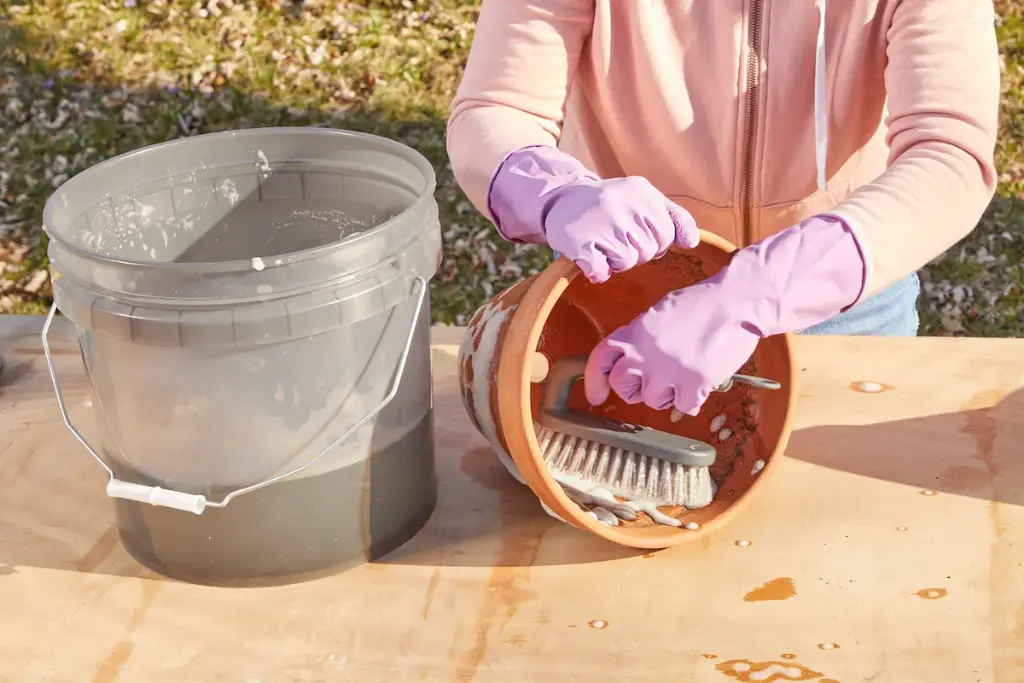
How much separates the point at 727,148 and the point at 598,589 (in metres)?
0.54

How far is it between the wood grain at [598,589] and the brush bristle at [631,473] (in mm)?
44

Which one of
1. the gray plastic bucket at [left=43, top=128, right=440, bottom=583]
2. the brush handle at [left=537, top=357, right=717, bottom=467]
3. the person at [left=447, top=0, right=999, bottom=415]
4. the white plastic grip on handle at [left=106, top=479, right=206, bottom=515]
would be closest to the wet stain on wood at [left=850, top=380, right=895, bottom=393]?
the person at [left=447, top=0, right=999, bottom=415]

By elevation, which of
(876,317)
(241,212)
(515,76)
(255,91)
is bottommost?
(255,91)

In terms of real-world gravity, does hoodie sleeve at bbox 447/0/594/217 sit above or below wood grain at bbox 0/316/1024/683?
above

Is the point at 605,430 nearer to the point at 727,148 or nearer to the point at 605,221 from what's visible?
the point at 605,221

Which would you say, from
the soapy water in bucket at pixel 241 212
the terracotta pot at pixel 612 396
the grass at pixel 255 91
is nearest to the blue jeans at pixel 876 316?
the terracotta pot at pixel 612 396

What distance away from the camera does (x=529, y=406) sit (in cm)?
81

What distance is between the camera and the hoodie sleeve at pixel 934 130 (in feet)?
2.94

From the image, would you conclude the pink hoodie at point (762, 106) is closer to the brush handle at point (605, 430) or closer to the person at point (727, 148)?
the person at point (727, 148)

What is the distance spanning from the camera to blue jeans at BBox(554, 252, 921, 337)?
4.49 feet

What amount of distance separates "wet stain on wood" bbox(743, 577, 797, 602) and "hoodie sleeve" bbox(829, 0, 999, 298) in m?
0.25

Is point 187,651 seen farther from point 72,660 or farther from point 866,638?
point 866,638

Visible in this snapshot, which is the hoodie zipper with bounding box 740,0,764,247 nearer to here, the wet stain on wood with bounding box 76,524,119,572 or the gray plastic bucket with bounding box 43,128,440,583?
the gray plastic bucket with bounding box 43,128,440,583

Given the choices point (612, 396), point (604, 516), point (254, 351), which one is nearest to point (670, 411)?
point (612, 396)
